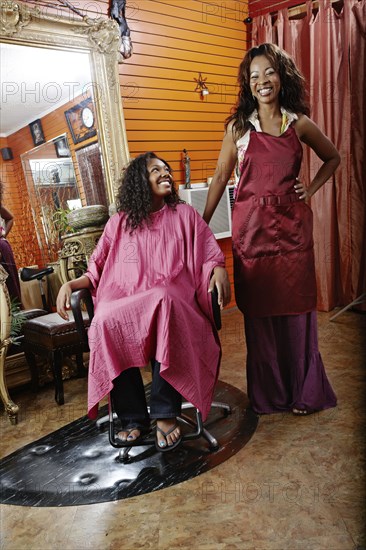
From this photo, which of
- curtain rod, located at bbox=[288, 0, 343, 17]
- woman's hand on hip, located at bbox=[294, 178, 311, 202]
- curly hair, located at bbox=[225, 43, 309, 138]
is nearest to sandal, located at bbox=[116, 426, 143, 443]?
woman's hand on hip, located at bbox=[294, 178, 311, 202]

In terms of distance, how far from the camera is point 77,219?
9.49 feet

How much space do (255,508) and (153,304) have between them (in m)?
0.82

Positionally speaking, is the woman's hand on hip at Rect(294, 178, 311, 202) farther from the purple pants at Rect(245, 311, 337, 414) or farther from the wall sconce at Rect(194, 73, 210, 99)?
the wall sconce at Rect(194, 73, 210, 99)

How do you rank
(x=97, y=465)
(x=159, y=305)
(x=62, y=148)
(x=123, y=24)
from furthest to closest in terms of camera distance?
(x=123, y=24)
(x=62, y=148)
(x=97, y=465)
(x=159, y=305)

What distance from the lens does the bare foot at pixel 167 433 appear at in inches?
71.8

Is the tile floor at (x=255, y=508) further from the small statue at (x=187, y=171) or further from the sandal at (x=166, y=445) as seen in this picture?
the small statue at (x=187, y=171)

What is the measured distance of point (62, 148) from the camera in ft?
9.48

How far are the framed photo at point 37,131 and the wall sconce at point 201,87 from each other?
1512 millimetres

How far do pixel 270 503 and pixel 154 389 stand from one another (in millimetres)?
610

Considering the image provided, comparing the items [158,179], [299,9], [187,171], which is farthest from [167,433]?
[299,9]

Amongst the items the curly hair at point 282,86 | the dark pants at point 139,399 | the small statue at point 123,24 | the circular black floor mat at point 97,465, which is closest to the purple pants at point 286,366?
the circular black floor mat at point 97,465

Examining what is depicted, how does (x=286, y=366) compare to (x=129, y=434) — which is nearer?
(x=129, y=434)

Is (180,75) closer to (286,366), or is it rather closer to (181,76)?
(181,76)

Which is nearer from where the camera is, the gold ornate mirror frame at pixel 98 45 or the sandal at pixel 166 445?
the sandal at pixel 166 445
